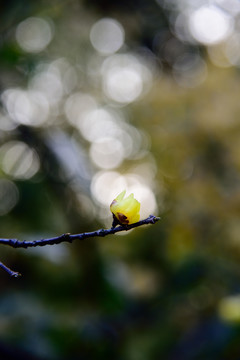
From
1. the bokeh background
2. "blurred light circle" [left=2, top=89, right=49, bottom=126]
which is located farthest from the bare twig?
"blurred light circle" [left=2, top=89, right=49, bottom=126]

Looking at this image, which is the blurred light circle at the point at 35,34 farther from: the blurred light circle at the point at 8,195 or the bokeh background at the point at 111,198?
the blurred light circle at the point at 8,195

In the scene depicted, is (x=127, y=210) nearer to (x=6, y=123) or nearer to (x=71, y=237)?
(x=71, y=237)

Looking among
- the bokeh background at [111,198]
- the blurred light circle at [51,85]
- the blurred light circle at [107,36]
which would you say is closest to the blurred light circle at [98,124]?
the bokeh background at [111,198]

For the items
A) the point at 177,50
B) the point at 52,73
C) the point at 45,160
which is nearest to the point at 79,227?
the point at 45,160

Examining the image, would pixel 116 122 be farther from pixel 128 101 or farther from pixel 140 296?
pixel 140 296

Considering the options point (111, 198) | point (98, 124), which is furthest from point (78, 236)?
point (98, 124)
